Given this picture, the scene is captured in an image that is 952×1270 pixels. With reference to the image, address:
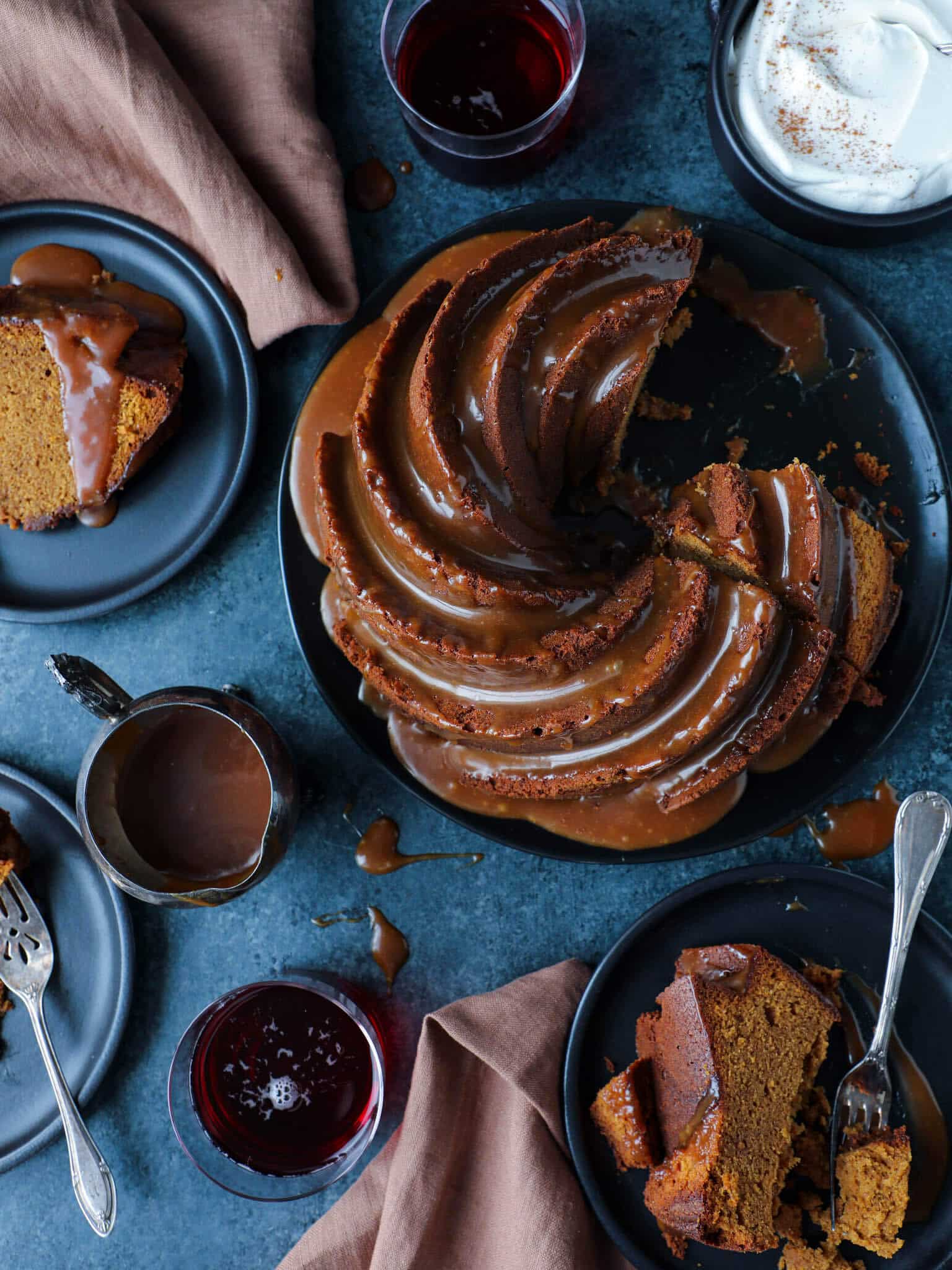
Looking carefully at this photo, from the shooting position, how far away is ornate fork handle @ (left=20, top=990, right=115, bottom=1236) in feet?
9.11

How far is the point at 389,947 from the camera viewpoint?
9.55 ft

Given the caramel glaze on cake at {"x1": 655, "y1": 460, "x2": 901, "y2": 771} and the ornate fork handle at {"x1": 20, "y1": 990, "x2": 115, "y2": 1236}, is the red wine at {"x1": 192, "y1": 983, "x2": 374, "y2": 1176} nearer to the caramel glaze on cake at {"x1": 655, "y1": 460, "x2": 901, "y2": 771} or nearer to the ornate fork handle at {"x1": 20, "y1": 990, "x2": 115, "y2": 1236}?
the ornate fork handle at {"x1": 20, "y1": 990, "x2": 115, "y2": 1236}

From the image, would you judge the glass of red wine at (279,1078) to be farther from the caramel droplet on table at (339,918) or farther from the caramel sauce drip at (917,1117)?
the caramel sauce drip at (917,1117)

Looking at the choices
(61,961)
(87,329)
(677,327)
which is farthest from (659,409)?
(61,961)

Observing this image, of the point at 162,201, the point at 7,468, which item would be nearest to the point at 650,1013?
the point at 7,468

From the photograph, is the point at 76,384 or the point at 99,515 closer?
the point at 76,384

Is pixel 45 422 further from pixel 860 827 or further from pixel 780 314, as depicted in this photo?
pixel 860 827

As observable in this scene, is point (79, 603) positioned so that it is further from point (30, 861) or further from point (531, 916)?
point (531, 916)

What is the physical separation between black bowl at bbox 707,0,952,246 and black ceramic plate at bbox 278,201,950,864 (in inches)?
4.5

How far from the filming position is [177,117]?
2.69 meters

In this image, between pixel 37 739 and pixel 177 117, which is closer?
pixel 177 117

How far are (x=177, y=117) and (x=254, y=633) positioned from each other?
4.85 ft

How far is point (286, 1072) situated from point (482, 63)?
9.86ft

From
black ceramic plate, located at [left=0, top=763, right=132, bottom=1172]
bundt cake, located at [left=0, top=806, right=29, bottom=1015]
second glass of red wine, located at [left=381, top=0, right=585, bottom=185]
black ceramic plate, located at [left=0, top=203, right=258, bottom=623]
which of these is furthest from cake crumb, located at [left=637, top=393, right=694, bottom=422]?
bundt cake, located at [left=0, top=806, right=29, bottom=1015]
